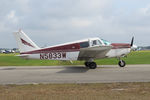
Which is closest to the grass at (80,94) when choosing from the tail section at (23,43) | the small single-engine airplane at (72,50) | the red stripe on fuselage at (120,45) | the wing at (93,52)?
the wing at (93,52)

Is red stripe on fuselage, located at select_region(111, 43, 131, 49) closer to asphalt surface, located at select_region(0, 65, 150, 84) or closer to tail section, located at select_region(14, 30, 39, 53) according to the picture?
asphalt surface, located at select_region(0, 65, 150, 84)

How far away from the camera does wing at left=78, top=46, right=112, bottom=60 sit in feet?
55.0

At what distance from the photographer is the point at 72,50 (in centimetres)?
1872

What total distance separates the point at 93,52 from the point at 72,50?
1899 millimetres

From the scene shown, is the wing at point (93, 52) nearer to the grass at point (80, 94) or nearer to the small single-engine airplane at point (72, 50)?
the small single-engine airplane at point (72, 50)

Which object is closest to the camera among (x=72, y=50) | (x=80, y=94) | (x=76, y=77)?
(x=80, y=94)

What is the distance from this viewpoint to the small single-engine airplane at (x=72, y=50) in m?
18.2

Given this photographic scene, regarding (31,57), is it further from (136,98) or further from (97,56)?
(136,98)

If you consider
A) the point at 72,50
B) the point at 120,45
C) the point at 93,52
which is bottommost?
the point at 93,52

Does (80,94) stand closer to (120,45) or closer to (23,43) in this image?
(120,45)

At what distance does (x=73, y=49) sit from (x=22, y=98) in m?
12.0

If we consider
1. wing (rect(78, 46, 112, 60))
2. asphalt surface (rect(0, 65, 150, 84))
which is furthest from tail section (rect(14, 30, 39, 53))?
wing (rect(78, 46, 112, 60))

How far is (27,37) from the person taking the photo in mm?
19672

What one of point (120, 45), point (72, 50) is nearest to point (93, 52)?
point (72, 50)
